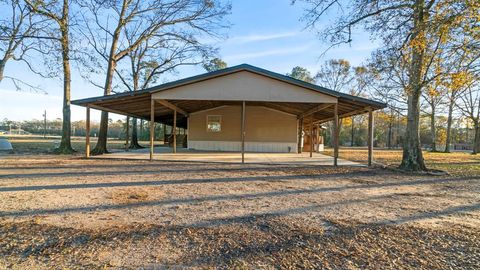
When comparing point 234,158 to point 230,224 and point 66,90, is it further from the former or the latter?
point 230,224

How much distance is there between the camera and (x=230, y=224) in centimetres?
387

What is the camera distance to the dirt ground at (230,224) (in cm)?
280

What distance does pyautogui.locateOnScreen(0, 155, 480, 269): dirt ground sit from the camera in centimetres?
280

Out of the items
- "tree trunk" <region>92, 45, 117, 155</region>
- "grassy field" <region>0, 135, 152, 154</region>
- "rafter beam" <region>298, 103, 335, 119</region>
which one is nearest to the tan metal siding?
"rafter beam" <region>298, 103, 335, 119</region>

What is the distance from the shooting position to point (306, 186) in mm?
7039

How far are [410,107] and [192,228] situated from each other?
10.4 m

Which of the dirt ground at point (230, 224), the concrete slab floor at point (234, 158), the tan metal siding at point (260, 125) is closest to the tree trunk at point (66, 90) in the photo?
the concrete slab floor at point (234, 158)

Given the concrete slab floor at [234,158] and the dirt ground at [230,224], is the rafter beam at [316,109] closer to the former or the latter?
the concrete slab floor at [234,158]

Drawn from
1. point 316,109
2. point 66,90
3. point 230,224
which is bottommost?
point 230,224

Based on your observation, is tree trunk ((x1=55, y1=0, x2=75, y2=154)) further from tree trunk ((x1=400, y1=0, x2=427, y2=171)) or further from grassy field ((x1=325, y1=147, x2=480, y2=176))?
tree trunk ((x1=400, y1=0, x2=427, y2=171))

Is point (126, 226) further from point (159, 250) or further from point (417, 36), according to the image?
point (417, 36)

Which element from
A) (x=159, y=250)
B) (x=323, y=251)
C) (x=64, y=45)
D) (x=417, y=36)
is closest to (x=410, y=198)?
(x=323, y=251)

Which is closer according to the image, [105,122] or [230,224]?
[230,224]

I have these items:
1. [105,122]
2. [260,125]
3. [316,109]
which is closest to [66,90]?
[105,122]
